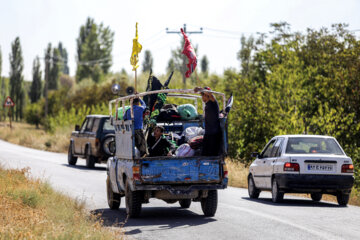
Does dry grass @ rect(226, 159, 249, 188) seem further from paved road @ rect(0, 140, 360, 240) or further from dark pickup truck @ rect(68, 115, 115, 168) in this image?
dark pickup truck @ rect(68, 115, 115, 168)

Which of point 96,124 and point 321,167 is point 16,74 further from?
point 321,167

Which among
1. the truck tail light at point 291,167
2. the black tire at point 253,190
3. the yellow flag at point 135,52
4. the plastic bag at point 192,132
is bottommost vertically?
the black tire at point 253,190

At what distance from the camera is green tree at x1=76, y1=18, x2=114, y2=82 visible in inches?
4309

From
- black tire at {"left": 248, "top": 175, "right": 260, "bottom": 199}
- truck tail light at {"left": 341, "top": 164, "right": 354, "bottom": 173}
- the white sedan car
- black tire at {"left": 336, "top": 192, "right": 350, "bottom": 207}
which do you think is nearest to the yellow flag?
the white sedan car

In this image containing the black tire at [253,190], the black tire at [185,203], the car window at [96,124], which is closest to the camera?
the black tire at [185,203]

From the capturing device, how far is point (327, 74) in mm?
40812

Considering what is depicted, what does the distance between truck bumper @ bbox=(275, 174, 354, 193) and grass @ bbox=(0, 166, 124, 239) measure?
496cm

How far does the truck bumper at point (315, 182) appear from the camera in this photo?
A: 15836mm

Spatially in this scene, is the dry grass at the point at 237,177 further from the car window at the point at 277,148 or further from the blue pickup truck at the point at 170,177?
the blue pickup truck at the point at 170,177

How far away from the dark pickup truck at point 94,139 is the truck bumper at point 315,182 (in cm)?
1152

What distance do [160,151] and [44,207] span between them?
93.1 inches

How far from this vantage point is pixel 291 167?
629 inches

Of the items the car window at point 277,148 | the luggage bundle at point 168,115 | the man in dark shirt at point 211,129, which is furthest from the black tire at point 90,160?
the man in dark shirt at point 211,129

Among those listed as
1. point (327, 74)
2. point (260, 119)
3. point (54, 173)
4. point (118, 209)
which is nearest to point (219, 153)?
point (118, 209)
